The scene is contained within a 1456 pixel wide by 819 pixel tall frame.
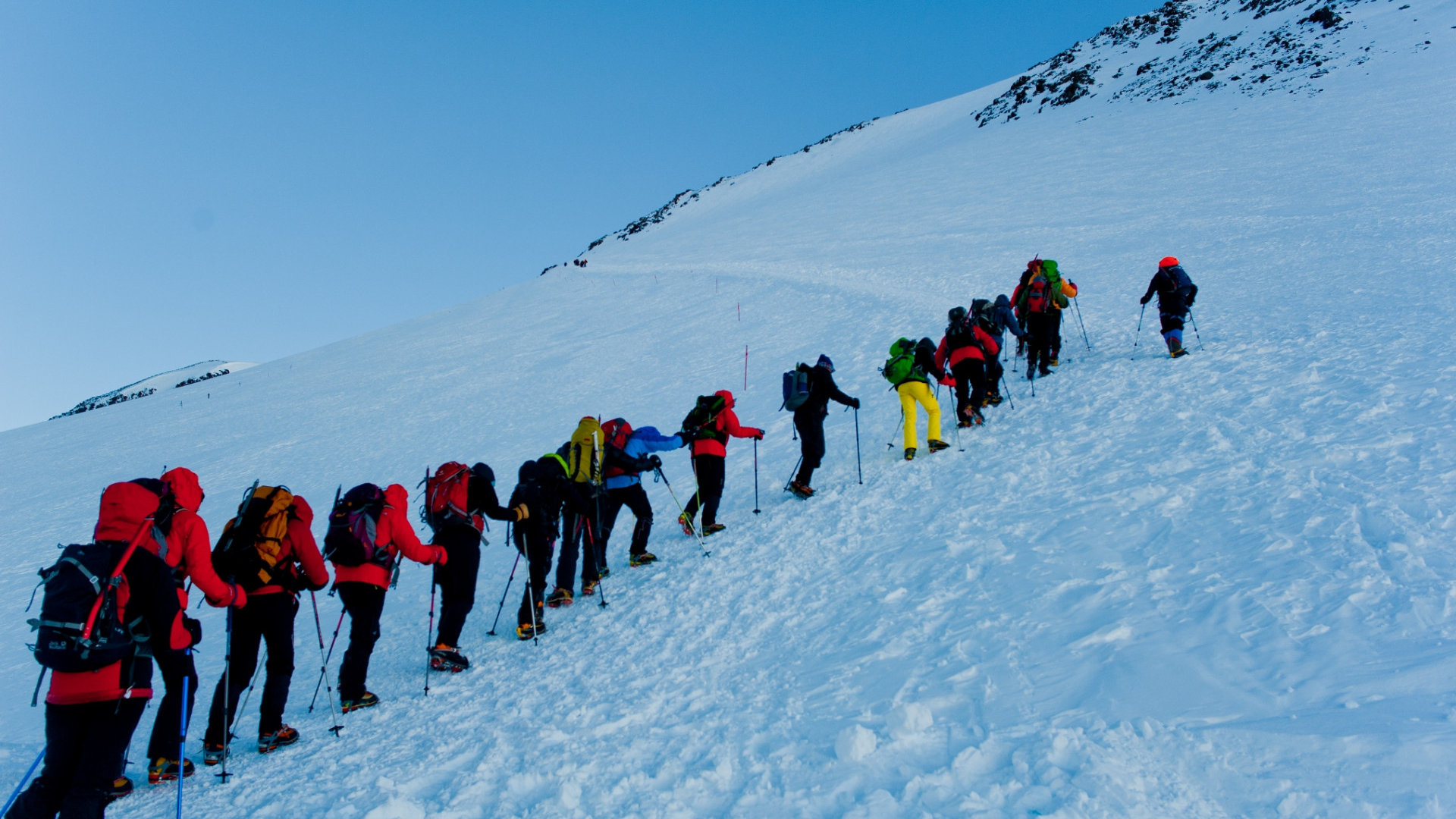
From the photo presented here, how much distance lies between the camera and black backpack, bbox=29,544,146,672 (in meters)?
3.42

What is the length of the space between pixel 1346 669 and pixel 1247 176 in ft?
68.9

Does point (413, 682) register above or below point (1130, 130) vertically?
below

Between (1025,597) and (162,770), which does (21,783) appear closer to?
(162,770)

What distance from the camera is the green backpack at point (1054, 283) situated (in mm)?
9922

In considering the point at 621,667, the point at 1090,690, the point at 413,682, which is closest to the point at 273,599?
the point at 413,682

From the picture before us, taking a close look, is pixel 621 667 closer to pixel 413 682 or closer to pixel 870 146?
pixel 413 682

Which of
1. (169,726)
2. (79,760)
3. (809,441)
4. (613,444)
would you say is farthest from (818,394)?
(79,760)

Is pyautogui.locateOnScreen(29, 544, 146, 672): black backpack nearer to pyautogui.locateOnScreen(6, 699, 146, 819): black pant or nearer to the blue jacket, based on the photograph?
pyautogui.locateOnScreen(6, 699, 146, 819): black pant

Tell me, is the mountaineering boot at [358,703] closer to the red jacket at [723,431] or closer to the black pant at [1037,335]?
the red jacket at [723,431]

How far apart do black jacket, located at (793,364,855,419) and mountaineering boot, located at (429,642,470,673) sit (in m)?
4.13

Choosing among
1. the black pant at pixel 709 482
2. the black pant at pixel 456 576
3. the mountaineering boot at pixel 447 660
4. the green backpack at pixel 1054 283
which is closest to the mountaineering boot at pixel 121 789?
the mountaineering boot at pixel 447 660

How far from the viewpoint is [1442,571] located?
357cm

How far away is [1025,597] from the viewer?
444 centimetres

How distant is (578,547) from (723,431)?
1.86m
